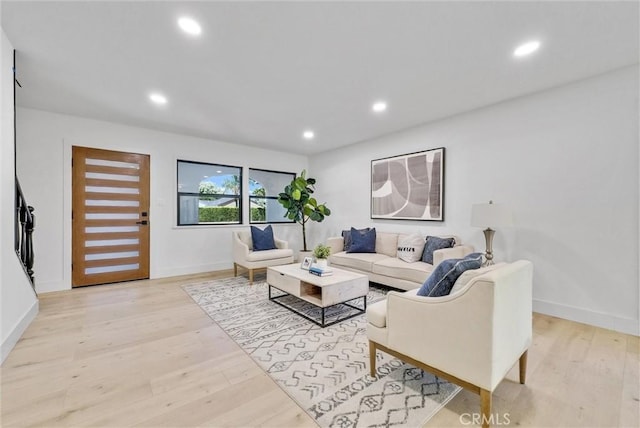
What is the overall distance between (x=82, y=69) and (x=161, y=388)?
2969 millimetres

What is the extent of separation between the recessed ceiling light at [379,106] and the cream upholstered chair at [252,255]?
2691mm

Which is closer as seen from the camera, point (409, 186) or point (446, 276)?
point (446, 276)

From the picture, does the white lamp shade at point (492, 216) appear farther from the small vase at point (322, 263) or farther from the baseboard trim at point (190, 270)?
the baseboard trim at point (190, 270)

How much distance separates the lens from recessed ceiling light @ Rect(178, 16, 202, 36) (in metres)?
1.91

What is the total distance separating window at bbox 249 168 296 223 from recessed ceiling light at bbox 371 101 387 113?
3.01 m

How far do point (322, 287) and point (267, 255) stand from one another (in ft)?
6.36

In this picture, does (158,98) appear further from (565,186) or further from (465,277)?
(565,186)

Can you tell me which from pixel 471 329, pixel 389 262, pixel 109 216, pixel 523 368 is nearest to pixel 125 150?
pixel 109 216

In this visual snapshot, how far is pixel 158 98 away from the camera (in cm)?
323

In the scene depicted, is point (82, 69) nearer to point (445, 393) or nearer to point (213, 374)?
point (213, 374)

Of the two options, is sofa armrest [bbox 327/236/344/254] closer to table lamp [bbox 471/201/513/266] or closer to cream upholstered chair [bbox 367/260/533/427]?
table lamp [bbox 471/201/513/266]

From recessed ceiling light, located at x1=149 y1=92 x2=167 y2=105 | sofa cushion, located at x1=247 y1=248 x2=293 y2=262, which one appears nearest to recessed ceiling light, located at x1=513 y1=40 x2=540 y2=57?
recessed ceiling light, located at x1=149 y1=92 x2=167 y2=105

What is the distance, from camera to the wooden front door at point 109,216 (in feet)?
12.8

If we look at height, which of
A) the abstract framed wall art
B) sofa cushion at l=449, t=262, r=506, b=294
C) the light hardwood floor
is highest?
the abstract framed wall art
